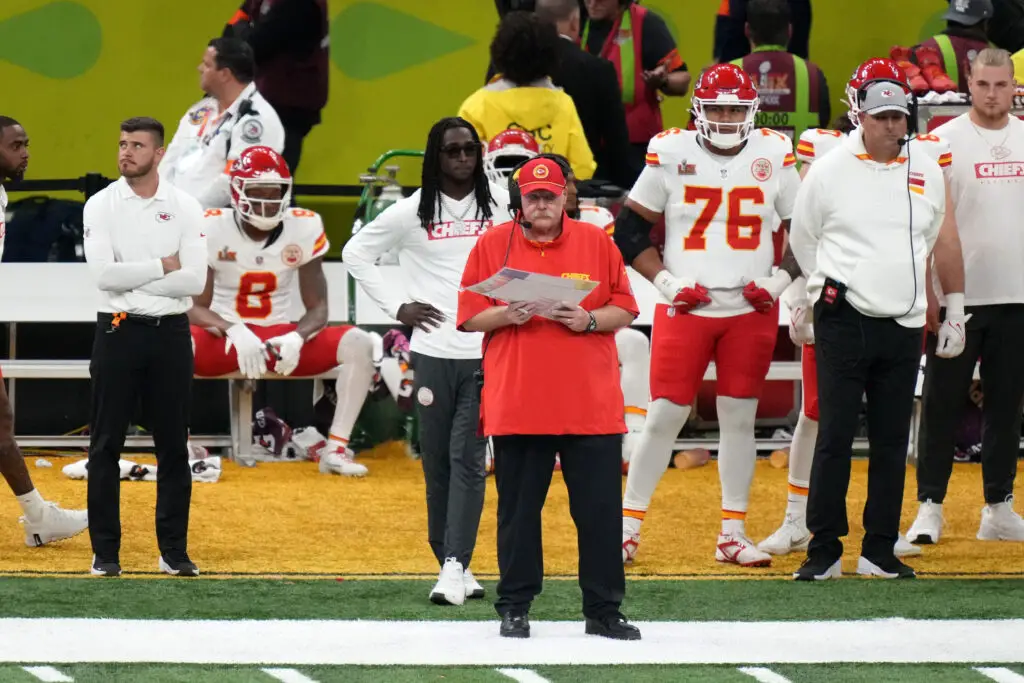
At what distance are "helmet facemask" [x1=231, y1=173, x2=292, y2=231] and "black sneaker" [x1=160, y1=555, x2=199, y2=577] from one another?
280 centimetres

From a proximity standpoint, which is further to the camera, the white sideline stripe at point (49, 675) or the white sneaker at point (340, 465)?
the white sneaker at point (340, 465)

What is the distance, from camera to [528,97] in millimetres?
8875

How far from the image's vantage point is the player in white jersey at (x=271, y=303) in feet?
30.0

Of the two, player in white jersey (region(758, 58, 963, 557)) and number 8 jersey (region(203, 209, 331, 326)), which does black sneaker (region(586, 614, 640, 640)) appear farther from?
number 8 jersey (region(203, 209, 331, 326))

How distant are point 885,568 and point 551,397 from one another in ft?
6.00

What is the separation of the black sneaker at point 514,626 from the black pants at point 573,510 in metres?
0.02

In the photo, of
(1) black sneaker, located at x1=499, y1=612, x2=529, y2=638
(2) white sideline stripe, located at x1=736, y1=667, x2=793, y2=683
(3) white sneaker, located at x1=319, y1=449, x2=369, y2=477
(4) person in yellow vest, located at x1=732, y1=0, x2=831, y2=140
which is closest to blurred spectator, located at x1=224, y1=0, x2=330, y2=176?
(3) white sneaker, located at x1=319, y1=449, x2=369, y2=477

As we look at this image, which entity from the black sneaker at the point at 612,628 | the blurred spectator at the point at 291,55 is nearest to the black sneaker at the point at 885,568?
the black sneaker at the point at 612,628

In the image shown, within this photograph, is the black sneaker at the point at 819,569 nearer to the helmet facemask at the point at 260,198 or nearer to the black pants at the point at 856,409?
the black pants at the point at 856,409

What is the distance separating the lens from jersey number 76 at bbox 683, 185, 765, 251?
6.97m

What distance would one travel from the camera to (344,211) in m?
11.6

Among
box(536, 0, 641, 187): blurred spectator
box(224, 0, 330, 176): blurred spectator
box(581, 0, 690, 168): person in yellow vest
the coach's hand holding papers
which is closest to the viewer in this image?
the coach's hand holding papers

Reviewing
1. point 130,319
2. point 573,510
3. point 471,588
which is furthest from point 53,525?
point 573,510

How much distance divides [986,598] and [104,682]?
2987mm
